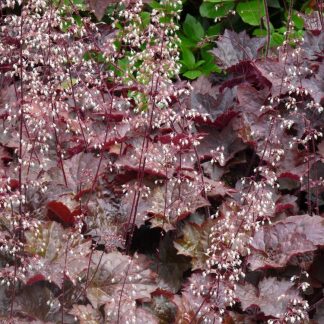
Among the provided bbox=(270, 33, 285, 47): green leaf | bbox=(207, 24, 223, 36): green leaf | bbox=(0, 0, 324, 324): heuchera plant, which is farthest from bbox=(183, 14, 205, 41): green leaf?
bbox=(0, 0, 324, 324): heuchera plant

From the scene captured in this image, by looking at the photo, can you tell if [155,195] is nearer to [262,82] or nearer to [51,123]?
[51,123]

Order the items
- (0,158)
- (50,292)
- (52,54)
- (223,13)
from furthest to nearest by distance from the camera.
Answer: (223,13) → (0,158) → (52,54) → (50,292)

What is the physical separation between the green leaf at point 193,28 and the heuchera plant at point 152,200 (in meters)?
1.01

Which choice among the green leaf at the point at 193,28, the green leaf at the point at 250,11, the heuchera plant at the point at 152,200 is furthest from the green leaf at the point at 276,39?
the heuchera plant at the point at 152,200

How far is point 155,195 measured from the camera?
3.26 meters

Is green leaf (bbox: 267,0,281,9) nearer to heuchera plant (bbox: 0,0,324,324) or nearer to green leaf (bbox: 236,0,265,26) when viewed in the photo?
green leaf (bbox: 236,0,265,26)

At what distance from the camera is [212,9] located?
4801 mm

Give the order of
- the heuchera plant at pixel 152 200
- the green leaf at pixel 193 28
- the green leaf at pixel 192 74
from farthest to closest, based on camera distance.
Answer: the green leaf at pixel 193 28
the green leaf at pixel 192 74
the heuchera plant at pixel 152 200

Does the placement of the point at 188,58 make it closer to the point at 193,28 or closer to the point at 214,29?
the point at 193,28

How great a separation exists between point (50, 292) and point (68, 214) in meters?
0.41

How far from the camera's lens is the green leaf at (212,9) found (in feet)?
15.6

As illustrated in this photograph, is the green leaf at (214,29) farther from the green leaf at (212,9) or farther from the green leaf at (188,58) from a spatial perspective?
the green leaf at (188,58)

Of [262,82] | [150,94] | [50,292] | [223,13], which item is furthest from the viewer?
[223,13]

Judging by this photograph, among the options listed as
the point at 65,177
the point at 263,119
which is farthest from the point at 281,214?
the point at 65,177
